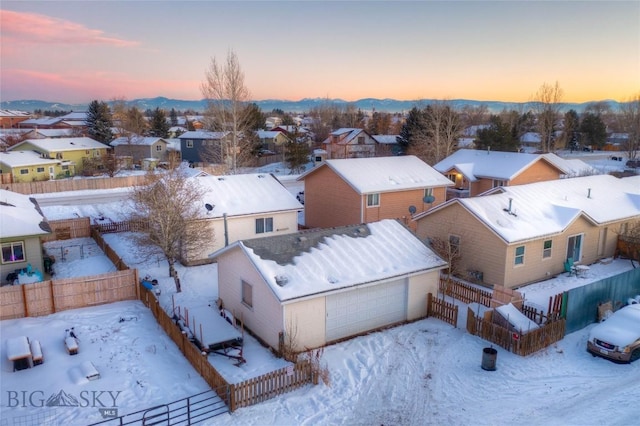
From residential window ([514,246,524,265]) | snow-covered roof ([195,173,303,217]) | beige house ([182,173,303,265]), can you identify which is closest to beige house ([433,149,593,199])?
residential window ([514,246,524,265])

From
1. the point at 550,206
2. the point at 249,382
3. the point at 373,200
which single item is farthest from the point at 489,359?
the point at 373,200

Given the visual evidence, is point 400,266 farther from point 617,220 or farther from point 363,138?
point 363,138

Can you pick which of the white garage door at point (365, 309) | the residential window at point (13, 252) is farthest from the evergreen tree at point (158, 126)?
the white garage door at point (365, 309)

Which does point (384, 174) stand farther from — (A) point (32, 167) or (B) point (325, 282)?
(A) point (32, 167)

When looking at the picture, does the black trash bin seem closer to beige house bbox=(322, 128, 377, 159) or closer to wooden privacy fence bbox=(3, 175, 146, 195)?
wooden privacy fence bbox=(3, 175, 146, 195)

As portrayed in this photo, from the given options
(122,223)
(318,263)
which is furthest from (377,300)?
(122,223)

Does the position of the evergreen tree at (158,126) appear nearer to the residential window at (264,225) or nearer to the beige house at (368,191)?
the beige house at (368,191)

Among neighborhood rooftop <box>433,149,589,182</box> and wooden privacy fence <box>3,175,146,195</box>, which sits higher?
neighborhood rooftop <box>433,149,589,182</box>
